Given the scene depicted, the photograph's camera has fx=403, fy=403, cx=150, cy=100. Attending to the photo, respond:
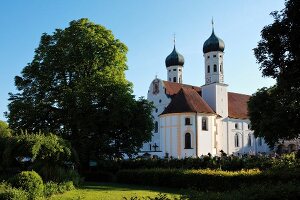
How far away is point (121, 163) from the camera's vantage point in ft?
105

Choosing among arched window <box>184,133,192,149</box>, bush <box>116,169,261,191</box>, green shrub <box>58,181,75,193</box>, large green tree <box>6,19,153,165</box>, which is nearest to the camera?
bush <box>116,169,261,191</box>

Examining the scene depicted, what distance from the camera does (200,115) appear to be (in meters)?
54.8

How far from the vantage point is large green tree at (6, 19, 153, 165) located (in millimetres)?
31281

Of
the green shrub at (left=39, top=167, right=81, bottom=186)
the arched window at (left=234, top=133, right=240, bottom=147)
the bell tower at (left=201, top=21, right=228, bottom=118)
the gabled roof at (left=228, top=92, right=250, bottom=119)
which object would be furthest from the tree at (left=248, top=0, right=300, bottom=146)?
the gabled roof at (left=228, top=92, right=250, bottom=119)

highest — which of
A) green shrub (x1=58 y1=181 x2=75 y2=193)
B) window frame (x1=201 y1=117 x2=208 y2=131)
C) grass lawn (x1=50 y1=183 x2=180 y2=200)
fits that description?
window frame (x1=201 y1=117 x2=208 y2=131)

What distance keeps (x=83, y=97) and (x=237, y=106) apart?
142ft

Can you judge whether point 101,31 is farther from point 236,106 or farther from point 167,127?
point 236,106

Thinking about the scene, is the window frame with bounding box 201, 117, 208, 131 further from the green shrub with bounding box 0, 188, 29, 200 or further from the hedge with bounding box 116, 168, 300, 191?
the green shrub with bounding box 0, 188, 29, 200

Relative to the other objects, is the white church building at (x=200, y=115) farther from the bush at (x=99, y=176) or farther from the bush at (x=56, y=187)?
the bush at (x=56, y=187)

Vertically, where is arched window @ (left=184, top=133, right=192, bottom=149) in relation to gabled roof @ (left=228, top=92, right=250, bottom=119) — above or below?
below

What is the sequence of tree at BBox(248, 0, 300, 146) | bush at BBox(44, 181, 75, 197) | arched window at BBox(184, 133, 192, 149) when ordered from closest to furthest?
1. tree at BBox(248, 0, 300, 146)
2. bush at BBox(44, 181, 75, 197)
3. arched window at BBox(184, 133, 192, 149)

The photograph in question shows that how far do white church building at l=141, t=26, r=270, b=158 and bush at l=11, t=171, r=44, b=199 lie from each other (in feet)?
116

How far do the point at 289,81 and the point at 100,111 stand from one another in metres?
17.9

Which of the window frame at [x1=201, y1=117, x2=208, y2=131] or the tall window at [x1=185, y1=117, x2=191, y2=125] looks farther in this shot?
the window frame at [x1=201, y1=117, x2=208, y2=131]
